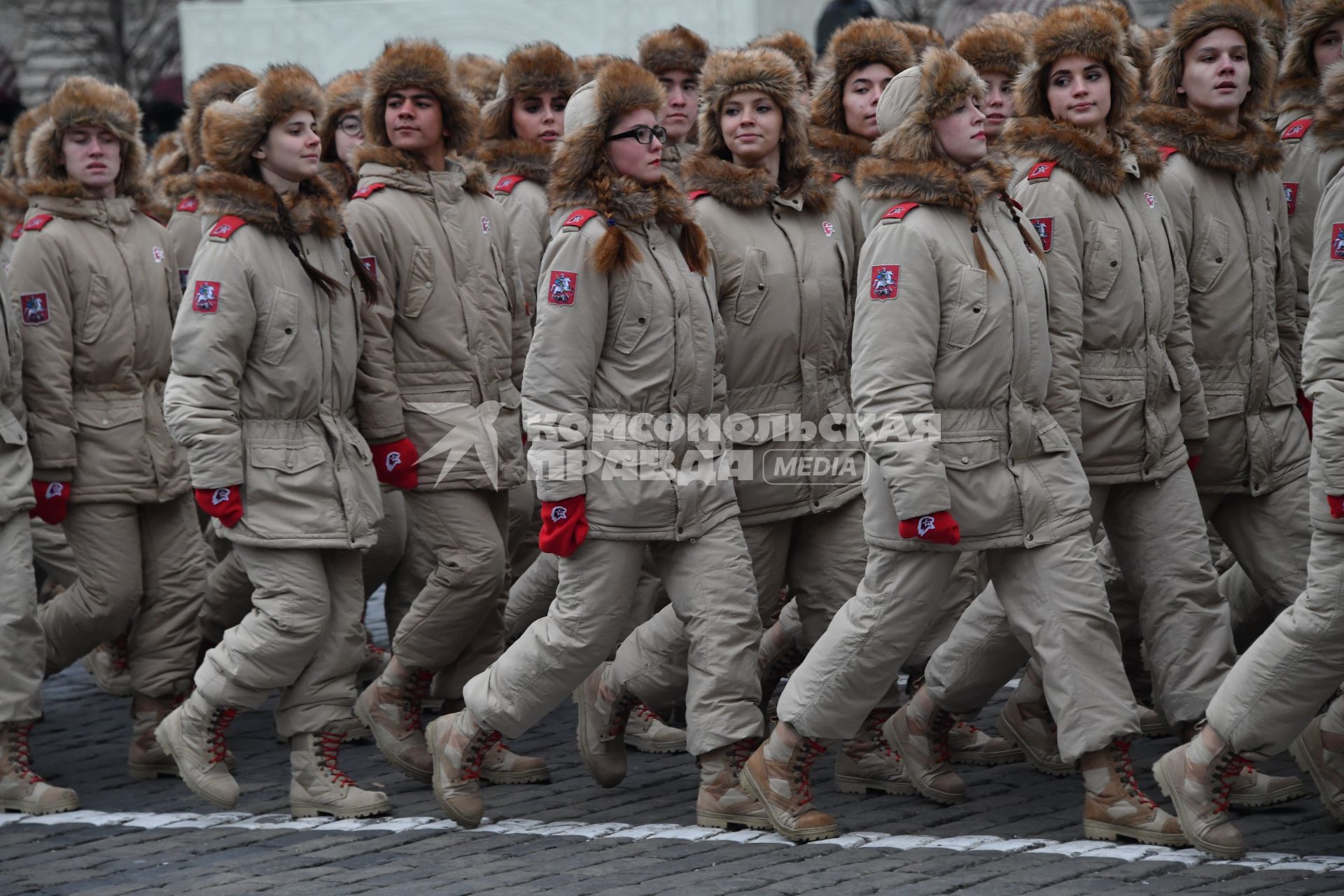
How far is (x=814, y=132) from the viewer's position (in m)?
7.63

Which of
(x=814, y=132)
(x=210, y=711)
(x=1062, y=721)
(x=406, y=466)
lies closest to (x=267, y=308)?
(x=406, y=466)

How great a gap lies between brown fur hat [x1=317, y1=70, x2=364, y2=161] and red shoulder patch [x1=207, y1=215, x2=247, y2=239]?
2202 mm

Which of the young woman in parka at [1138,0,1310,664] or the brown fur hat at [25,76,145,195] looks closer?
the young woman in parka at [1138,0,1310,664]

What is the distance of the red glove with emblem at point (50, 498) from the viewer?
7305 mm

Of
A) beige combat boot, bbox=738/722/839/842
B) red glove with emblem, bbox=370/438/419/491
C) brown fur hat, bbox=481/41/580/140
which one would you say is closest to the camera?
beige combat boot, bbox=738/722/839/842

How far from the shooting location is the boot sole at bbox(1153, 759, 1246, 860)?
222 inches

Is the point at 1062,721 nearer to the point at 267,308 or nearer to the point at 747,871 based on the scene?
the point at 747,871

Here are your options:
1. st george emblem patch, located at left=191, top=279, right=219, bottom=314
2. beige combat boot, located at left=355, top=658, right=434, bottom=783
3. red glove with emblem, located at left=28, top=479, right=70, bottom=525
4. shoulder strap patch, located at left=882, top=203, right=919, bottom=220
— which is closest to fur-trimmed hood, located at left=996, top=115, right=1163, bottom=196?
shoulder strap patch, located at left=882, top=203, right=919, bottom=220

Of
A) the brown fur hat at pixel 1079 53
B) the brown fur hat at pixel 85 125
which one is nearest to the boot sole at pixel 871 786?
the brown fur hat at pixel 1079 53

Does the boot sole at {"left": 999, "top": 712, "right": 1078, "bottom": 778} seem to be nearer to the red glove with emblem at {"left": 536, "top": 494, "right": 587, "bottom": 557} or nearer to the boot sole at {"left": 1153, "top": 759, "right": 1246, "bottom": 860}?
the boot sole at {"left": 1153, "top": 759, "right": 1246, "bottom": 860}

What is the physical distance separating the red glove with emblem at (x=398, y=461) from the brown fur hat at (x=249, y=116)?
1039 mm

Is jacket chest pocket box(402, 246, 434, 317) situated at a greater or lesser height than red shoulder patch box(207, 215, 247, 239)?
lesser

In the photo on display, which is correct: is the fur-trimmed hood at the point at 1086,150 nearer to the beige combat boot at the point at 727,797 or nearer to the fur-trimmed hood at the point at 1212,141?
the fur-trimmed hood at the point at 1212,141

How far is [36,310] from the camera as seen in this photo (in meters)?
7.38
